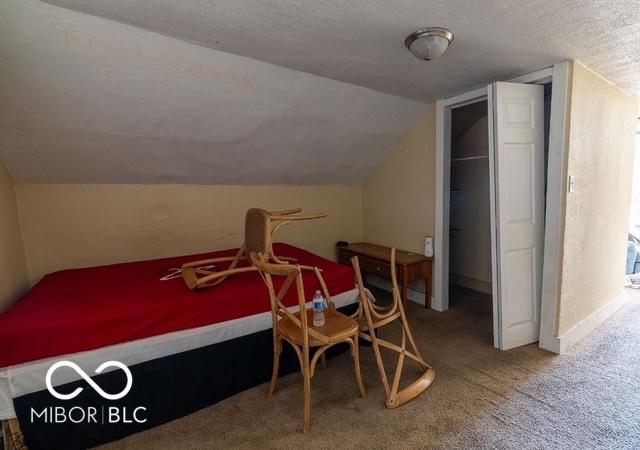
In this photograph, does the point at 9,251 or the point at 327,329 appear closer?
the point at 327,329

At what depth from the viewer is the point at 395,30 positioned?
170 cm

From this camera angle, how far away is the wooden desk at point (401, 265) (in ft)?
10.0

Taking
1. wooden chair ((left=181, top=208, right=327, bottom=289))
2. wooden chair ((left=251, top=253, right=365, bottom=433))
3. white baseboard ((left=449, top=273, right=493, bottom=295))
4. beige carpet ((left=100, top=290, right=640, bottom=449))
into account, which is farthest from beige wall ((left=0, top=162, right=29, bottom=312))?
white baseboard ((left=449, top=273, right=493, bottom=295))

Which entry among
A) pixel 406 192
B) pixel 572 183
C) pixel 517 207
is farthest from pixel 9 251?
pixel 572 183

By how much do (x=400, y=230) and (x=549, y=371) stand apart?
1.85 meters

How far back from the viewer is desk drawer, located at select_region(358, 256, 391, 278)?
127 inches

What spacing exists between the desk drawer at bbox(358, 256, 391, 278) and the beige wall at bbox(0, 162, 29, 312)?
2853 mm

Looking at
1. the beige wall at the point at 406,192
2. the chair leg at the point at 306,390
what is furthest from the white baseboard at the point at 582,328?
the chair leg at the point at 306,390

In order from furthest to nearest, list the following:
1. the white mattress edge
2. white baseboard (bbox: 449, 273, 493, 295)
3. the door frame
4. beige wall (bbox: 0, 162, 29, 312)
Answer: white baseboard (bbox: 449, 273, 493, 295) → the door frame → beige wall (bbox: 0, 162, 29, 312) → the white mattress edge

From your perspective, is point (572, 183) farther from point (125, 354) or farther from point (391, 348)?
point (125, 354)

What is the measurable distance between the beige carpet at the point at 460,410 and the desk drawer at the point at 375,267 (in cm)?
97

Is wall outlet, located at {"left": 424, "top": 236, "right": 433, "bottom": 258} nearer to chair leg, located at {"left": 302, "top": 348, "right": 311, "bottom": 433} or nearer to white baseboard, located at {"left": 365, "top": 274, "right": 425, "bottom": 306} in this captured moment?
white baseboard, located at {"left": 365, "top": 274, "right": 425, "bottom": 306}

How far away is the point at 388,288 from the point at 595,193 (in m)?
2.15

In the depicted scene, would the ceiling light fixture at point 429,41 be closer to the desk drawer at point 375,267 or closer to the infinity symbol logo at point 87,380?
the desk drawer at point 375,267
